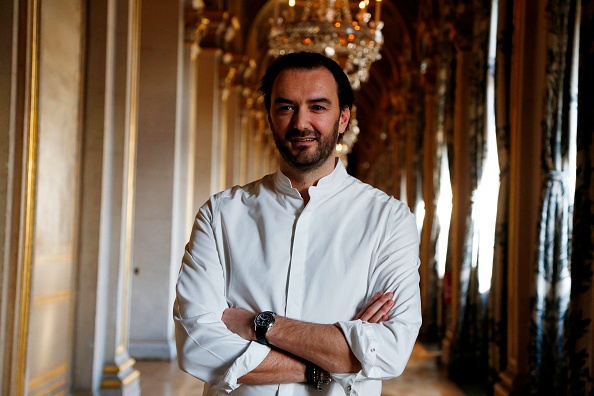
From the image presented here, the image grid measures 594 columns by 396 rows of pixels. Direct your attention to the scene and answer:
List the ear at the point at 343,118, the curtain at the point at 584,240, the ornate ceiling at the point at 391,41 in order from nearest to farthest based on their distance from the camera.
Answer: the ear at the point at 343,118 < the curtain at the point at 584,240 < the ornate ceiling at the point at 391,41

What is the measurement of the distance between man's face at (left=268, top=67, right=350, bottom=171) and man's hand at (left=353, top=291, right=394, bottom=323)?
404 millimetres

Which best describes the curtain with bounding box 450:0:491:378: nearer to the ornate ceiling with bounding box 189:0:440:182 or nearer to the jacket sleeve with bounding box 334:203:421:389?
the ornate ceiling with bounding box 189:0:440:182

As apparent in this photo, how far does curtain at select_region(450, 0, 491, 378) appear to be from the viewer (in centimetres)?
882

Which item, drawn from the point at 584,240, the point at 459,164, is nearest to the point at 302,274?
the point at 584,240

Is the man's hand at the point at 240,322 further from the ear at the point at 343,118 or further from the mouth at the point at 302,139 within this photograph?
the ear at the point at 343,118

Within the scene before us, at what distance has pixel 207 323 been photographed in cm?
221

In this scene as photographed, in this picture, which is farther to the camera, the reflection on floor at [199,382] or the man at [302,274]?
the reflection on floor at [199,382]

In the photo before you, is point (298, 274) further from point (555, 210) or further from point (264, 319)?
point (555, 210)

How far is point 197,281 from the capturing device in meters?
2.28

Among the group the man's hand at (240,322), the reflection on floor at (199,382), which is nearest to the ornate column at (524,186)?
the reflection on floor at (199,382)

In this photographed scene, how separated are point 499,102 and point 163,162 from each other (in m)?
3.73

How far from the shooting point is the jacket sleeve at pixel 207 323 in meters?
2.17

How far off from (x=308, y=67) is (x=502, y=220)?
5241 millimetres

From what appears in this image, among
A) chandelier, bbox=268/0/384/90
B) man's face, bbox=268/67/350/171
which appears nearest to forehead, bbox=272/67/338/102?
man's face, bbox=268/67/350/171
